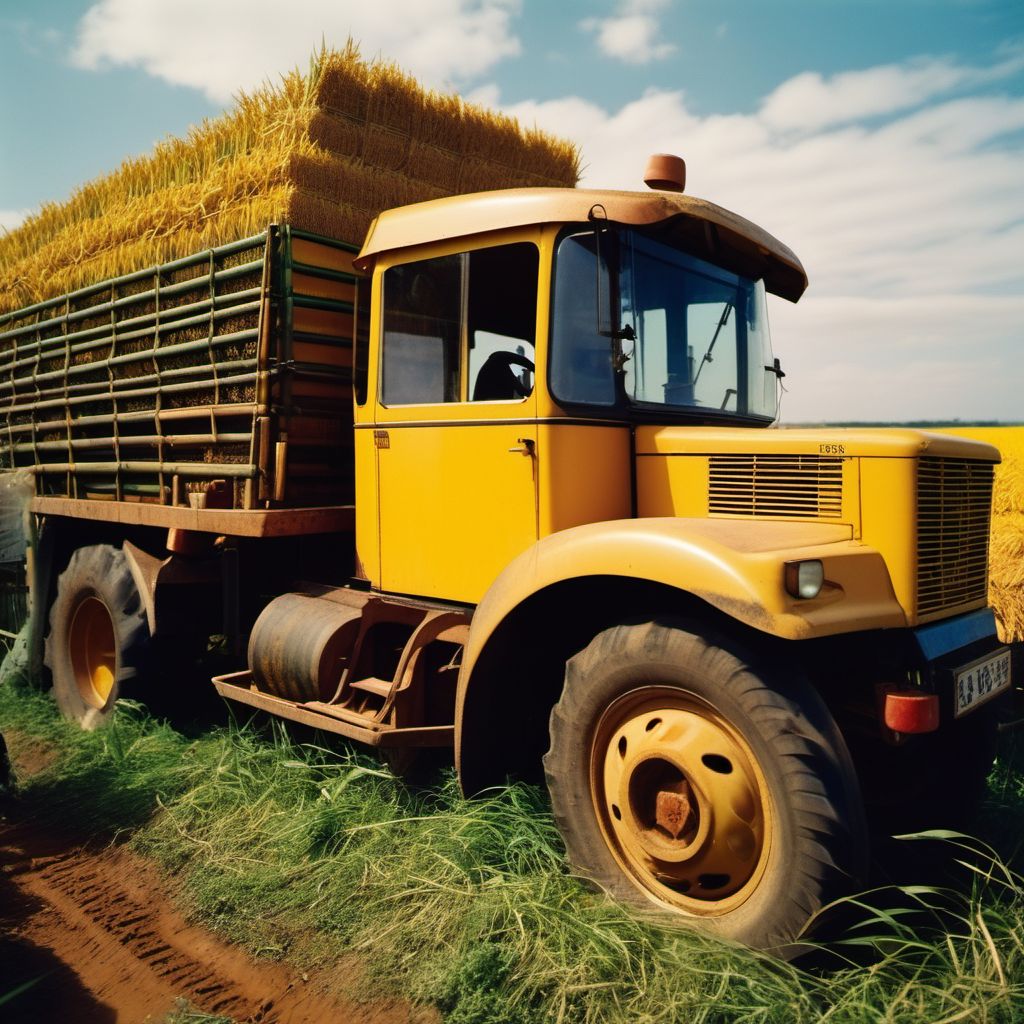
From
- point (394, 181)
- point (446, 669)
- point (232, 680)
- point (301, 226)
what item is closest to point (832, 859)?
point (446, 669)

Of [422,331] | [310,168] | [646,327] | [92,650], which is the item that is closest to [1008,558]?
[646,327]

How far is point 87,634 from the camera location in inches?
234

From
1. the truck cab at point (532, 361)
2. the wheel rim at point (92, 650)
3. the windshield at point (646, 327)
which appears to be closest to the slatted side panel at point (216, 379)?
the truck cab at point (532, 361)

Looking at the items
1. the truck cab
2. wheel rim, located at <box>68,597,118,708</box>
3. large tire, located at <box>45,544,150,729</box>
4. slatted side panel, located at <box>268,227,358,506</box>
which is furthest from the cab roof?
wheel rim, located at <box>68,597,118,708</box>

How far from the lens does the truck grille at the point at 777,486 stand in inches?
122

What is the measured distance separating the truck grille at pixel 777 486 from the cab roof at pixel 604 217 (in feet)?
3.36

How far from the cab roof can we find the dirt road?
2.87 m

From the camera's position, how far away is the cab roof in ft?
11.3

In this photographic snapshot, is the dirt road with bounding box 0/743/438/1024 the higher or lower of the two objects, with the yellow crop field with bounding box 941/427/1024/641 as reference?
lower

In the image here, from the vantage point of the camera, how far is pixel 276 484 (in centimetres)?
440

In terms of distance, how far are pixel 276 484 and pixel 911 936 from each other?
10.7ft

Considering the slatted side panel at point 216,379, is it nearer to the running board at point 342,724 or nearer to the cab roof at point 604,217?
the cab roof at point 604,217

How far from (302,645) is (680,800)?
2050 mm

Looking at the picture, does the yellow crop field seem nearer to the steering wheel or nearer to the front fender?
the front fender
